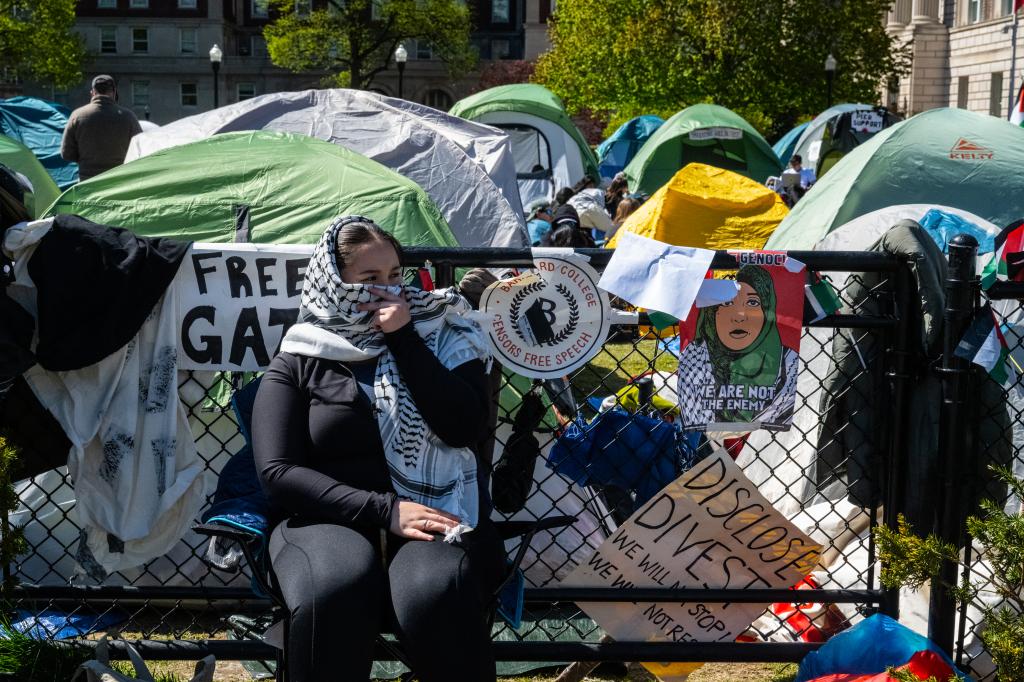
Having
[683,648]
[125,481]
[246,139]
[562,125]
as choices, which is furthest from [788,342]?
[562,125]

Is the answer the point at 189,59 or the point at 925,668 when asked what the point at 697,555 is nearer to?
the point at 925,668

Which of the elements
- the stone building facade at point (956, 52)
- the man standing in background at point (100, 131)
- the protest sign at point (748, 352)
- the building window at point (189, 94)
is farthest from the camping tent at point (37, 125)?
the building window at point (189, 94)

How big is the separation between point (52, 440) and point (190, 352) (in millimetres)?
496

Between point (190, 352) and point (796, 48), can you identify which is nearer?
point (190, 352)

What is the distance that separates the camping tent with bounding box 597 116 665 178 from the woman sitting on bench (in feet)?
74.9

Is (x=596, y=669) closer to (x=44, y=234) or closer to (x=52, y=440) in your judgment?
(x=52, y=440)

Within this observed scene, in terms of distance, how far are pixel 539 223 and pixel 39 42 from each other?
46.1 metres

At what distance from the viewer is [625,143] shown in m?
25.9

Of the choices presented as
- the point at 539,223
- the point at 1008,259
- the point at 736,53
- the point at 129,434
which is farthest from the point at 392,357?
the point at 736,53

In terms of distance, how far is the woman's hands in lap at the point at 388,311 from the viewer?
2.93 m

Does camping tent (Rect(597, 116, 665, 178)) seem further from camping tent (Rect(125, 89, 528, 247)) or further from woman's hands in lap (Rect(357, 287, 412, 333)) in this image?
woman's hands in lap (Rect(357, 287, 412, 333))

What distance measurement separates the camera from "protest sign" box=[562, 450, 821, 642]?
10.5ft

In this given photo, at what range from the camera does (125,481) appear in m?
3.22

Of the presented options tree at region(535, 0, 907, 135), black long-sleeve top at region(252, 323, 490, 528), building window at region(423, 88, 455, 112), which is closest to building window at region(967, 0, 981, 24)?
tree at region(535, 0, 907, 135)
